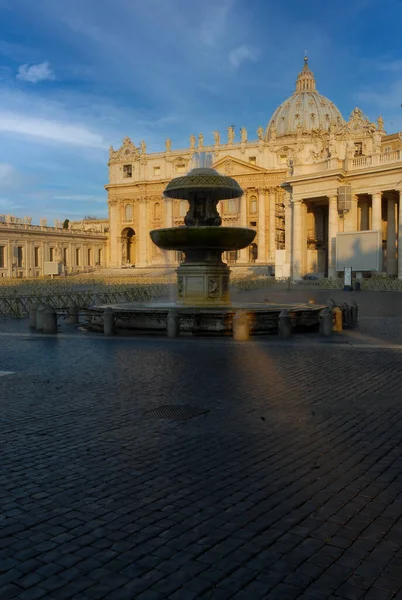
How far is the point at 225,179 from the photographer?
17984 millimetres

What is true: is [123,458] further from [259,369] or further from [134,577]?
[259,369]

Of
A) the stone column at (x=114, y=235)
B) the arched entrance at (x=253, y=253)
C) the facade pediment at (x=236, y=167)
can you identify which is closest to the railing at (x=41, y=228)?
the stone column at (x=114, y=235)

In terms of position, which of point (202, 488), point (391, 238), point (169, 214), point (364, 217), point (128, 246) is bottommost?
point (202, 488)

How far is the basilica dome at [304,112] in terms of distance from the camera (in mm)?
108125

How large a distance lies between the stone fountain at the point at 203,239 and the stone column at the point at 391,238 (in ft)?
100

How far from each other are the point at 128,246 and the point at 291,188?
2155 inches

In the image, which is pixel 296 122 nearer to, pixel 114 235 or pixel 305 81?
pixel 305 81

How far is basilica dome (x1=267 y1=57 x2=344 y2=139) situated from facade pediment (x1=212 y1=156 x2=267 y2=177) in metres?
23.8

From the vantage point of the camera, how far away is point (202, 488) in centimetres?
471

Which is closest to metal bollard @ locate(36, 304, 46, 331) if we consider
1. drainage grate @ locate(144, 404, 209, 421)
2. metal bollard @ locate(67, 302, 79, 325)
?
metal bollard @ locate(67, 302, 79, 325)

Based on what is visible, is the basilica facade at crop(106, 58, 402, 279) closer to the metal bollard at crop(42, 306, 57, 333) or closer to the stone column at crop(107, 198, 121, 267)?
the stone column at crop(107, 198, 121, 267)

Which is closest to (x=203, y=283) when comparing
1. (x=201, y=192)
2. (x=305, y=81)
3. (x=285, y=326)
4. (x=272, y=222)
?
(x=201, y=192)

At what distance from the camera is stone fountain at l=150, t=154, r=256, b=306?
56.5ft

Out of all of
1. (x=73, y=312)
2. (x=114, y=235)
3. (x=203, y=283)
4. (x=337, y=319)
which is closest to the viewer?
(x=337, y=319)
